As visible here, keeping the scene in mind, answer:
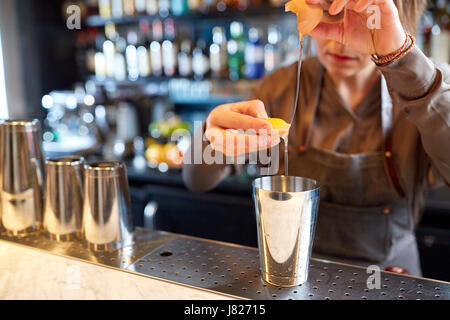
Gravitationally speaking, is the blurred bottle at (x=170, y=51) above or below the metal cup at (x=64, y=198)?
above

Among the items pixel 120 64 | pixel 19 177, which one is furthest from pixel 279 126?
pixel 120 64

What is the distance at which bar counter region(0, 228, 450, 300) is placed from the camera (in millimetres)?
832

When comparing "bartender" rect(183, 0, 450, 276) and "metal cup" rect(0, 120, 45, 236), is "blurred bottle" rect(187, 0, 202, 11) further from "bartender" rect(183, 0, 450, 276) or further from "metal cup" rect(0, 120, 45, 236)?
"metal cup" rect(0, 120, 45, 236)

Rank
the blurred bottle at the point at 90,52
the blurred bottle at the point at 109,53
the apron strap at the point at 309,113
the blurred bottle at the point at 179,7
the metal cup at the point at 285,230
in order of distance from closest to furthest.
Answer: the metal cup at the point at 285,230
the apron strap at the point at 309,113
the blurred bottle at the point at 179,7
the blurred bottle at the point at 109,53
the blurred bottle at the point at 90,52

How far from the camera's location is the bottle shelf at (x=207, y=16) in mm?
2738

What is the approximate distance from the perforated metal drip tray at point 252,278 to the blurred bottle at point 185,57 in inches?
86.5

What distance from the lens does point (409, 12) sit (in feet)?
3.79

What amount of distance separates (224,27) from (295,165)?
204 cm

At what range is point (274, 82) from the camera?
1.50 meters

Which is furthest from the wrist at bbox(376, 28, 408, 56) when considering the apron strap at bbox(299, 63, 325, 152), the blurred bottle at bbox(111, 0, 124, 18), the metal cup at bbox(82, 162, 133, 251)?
the blurred bottle at bbox(111, 0, 124, 18)

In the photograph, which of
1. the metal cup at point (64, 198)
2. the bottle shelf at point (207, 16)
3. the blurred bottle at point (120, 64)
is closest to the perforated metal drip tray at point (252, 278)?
the metal cup at point (64, 198)

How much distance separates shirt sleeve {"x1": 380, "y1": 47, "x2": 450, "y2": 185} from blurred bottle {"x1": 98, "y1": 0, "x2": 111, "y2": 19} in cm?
286

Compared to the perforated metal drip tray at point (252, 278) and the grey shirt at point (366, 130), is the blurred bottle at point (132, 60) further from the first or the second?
the perforated metal drip tray at point (252, 278)
